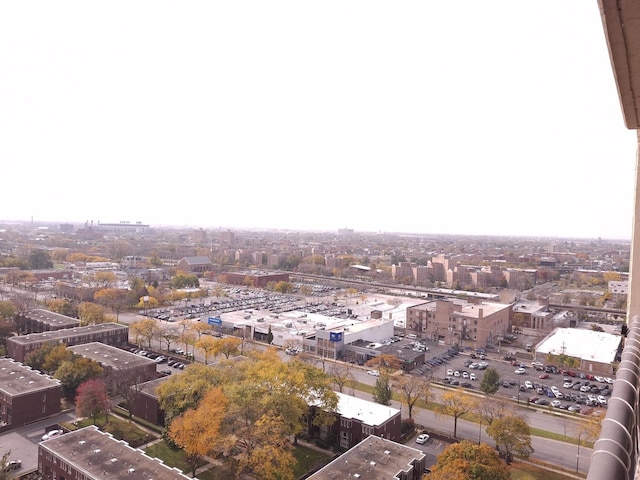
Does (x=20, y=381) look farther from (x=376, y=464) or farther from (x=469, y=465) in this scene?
(x=469, y=465)

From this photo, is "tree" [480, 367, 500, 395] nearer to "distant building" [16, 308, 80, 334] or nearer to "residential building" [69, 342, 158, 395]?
"residential building" [69, 342, 158, 395]

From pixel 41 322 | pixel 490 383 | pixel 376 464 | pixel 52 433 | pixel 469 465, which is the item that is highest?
pixel 469 465

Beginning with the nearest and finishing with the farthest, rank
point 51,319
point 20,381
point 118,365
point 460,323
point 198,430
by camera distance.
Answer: point 198,430 → point 20,381 → point 118,365 → point 51,319 → point 460,323

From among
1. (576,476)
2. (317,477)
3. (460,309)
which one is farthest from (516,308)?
(317,477)

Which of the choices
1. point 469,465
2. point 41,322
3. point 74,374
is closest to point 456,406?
point 469,465

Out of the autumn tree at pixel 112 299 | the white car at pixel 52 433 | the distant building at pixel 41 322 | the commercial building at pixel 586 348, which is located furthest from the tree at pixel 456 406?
the autumn tree at pixel 112 299
